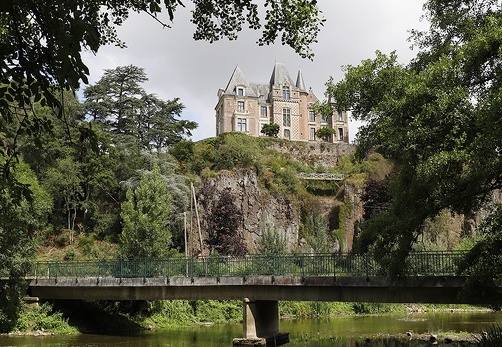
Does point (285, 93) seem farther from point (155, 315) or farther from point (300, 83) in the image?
point (155, 315)

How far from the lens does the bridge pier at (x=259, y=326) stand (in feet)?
85.6

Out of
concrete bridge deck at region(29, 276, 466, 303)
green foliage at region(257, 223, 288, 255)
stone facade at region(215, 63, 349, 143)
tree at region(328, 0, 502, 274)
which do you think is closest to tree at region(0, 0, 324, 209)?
tree at region(328, 0, 502, 274)

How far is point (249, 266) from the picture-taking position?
2773 centimetres

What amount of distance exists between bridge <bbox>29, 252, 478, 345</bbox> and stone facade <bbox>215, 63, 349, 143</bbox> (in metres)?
53.1

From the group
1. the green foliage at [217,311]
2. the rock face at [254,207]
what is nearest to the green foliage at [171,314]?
the green foliage at [217,311]

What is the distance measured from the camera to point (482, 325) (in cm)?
3297

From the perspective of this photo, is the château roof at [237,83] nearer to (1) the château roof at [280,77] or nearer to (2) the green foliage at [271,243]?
(1) the château roof at [280,77]

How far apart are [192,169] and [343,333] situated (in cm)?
3199

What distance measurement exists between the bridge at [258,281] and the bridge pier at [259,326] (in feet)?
0.07

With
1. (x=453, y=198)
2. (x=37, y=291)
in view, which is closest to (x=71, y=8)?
(x=453, y=198)

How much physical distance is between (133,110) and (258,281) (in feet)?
139

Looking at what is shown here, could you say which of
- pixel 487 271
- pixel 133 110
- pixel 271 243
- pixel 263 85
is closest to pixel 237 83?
pixel 263 85

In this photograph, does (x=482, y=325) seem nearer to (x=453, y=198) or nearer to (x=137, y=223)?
(x=453, y=198)

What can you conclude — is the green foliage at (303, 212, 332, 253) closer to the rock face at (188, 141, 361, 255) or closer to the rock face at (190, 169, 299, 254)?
the rock face at (188, 141, 361, 255)
